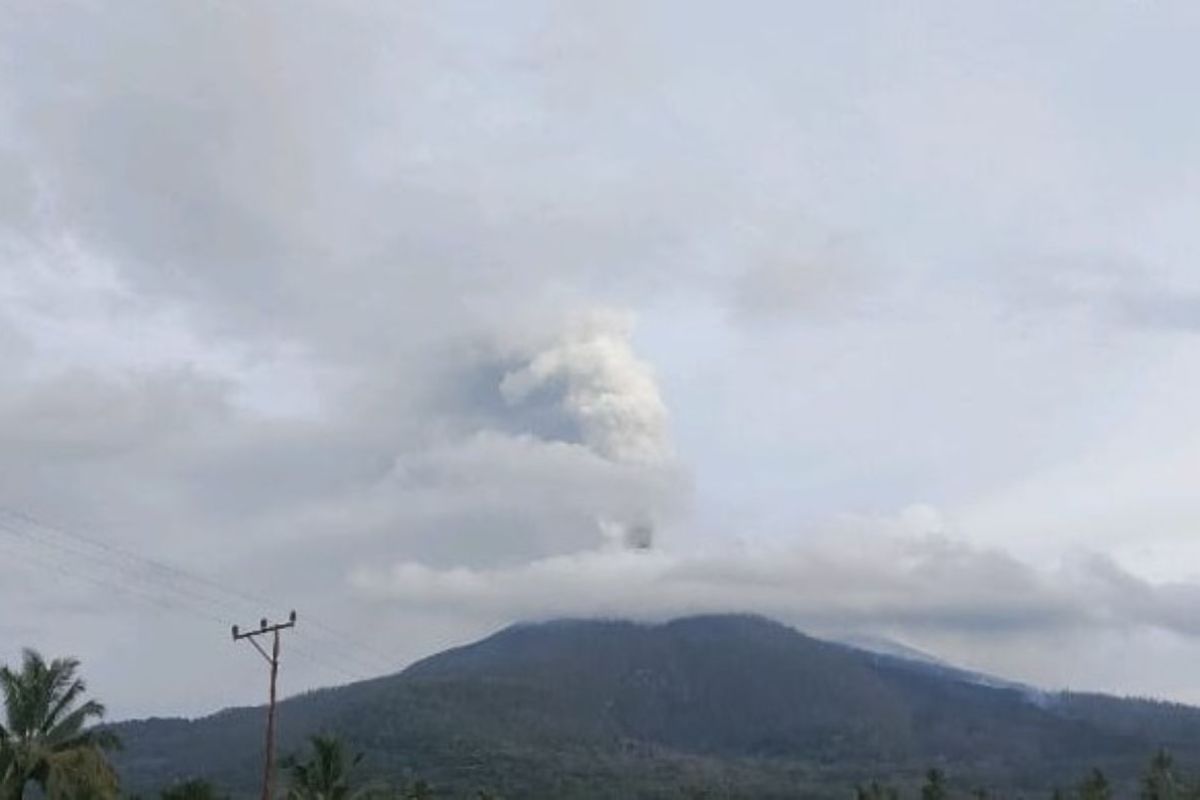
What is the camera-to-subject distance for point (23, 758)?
48.9m

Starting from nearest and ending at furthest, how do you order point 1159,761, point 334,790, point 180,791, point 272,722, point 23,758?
point 23,758 → point 272,722 → point 180,791 → point 334,790 → point 1159,761

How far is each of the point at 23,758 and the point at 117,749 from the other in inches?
185

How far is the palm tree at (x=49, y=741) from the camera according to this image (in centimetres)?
4897

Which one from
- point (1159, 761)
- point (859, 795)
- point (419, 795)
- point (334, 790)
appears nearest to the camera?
point (334, 790)

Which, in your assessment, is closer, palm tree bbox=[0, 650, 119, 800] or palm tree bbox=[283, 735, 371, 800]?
palm tree bbox=[0, 650, 119, 800]

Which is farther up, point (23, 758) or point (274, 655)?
point (274, 655)

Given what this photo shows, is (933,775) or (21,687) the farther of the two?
(933,775)

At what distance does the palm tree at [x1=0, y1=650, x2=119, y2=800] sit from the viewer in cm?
4897

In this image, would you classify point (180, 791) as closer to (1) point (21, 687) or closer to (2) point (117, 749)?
(2) point (117, 749)

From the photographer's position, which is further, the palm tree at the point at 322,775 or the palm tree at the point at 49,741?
the palm tree at the point at 322,775

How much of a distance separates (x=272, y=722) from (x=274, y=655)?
7.41 ft

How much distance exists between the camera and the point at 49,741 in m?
50.2

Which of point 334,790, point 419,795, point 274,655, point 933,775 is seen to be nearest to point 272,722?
point 274,655

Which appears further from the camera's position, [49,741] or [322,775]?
[322,775]
